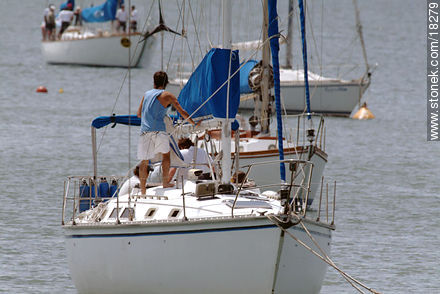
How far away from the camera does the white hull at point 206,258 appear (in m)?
14.2

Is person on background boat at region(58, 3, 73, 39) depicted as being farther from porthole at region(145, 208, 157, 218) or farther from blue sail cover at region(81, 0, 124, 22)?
porthole at region(145, 208, 157, 218)

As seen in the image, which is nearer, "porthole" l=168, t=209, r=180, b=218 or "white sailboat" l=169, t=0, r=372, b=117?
"porthole" l=168, t=209, r=180, b=218

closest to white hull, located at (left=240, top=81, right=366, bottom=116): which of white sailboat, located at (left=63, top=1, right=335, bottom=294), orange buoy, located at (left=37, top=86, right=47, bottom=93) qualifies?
orange buoy, located at (left=37, top=86, right=47, bottom=93)

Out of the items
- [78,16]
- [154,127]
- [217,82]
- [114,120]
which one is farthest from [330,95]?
[154,127]

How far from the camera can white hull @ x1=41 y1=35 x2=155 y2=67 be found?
214 feet

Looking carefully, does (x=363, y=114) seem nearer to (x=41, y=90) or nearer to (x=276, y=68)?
(x=41, y=90)

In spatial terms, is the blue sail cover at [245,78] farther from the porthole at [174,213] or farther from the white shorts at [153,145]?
the porthole at [174,213]

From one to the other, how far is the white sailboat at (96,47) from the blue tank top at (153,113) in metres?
48.1

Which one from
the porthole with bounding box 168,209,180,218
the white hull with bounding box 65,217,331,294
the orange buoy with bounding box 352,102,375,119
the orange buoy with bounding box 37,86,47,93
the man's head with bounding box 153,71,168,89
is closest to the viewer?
the white hull with bounding box 65,217,331,294

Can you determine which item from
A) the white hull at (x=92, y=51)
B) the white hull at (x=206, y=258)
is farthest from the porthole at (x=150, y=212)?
the white hull at (x=92, y=51)

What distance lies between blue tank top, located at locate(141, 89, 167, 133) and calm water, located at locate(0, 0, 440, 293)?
2.63 metres

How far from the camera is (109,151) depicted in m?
35.8

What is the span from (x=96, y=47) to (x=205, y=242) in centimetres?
5158

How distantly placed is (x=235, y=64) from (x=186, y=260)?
3.27 metres
